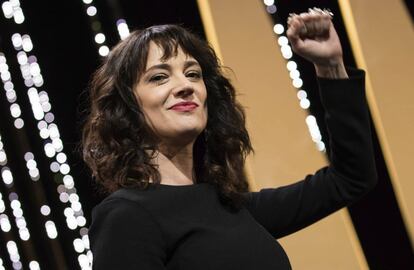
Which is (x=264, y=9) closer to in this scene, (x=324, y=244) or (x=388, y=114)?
(x=388, y=114)

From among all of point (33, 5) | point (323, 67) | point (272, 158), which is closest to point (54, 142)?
point (33, 5)

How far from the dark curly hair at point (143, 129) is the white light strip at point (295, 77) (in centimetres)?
52

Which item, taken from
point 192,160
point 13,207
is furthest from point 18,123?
point 192,160

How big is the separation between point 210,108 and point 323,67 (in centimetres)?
18

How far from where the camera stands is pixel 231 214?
0.94m

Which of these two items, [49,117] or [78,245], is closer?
[49,117]

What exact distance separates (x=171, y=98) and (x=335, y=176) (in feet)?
0.87

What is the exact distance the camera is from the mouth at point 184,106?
0.93 metres

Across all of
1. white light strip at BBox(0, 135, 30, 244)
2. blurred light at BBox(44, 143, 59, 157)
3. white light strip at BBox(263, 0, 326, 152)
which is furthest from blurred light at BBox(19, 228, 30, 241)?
white light strip at BBox(263, 0, 326, 152)

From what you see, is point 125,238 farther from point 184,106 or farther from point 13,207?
point 13,207

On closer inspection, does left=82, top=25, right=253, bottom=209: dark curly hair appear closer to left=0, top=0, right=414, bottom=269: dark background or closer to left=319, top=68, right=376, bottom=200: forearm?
left=319, top=68, right=376, bottom=200: forearm

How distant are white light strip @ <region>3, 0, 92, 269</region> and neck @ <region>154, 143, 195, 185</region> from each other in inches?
30.8

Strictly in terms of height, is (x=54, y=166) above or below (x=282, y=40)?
below

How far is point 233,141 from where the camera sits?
41.6 inches
